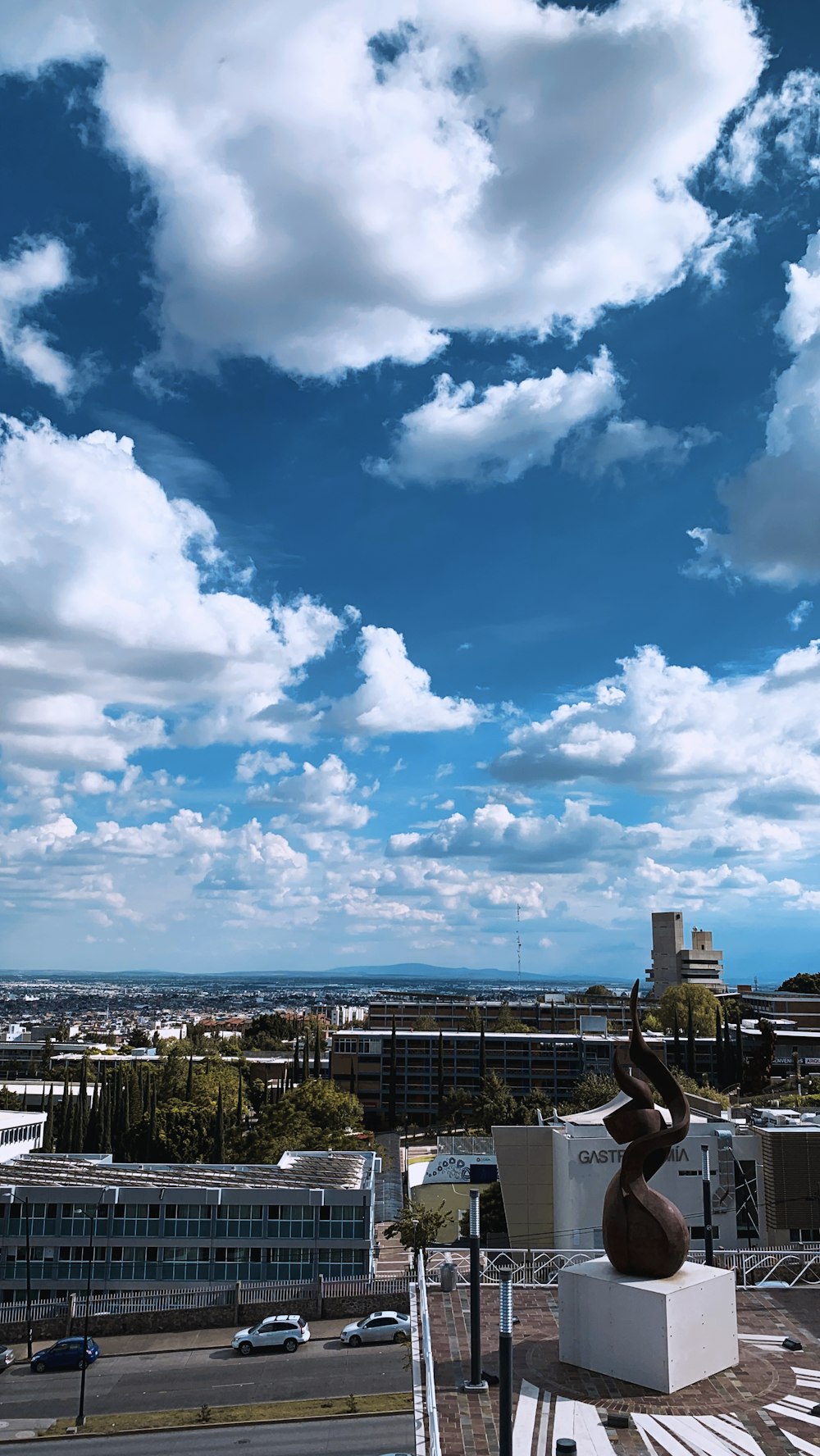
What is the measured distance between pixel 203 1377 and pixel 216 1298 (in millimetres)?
6729

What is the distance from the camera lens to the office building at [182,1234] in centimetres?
5053

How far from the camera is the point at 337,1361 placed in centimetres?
3972

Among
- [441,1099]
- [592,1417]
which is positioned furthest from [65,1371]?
[441,1099]

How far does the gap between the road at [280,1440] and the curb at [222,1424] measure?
0.10 metres

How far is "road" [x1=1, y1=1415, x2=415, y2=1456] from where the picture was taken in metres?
31.2

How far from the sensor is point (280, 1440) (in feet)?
105

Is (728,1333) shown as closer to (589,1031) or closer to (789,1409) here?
(789,1409)

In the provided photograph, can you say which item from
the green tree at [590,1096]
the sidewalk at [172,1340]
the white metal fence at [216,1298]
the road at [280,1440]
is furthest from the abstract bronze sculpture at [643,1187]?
the green tree at [590,1096]

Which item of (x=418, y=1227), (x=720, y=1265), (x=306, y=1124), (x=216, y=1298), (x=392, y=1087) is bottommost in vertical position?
(x=392, y=1087)

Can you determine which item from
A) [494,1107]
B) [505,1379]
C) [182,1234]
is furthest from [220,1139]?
[505,1379]

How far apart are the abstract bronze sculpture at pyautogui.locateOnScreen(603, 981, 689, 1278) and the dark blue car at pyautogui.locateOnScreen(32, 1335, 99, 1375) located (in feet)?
90.2

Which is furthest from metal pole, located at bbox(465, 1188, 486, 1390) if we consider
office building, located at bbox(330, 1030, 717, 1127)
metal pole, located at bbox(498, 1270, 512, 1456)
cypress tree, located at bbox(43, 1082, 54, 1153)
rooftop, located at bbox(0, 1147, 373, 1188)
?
office building, located at bbox(330, 1030, 717, 1127)

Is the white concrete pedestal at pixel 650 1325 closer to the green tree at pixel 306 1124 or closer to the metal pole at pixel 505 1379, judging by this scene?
the metal pole at pixel 505 1379

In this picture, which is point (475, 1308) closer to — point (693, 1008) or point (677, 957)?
point (693, 1008)
